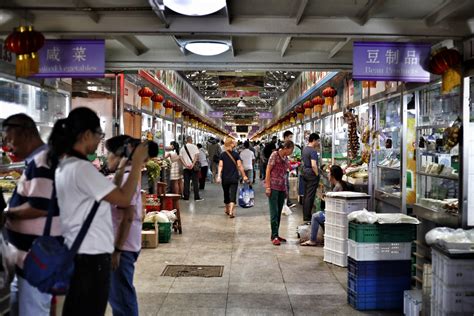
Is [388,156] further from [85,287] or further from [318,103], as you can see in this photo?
[85,287]

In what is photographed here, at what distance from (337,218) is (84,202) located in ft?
15.3

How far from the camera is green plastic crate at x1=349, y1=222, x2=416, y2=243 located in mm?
4816

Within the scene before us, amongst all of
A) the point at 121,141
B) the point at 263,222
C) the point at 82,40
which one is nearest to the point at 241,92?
the point at 263,222

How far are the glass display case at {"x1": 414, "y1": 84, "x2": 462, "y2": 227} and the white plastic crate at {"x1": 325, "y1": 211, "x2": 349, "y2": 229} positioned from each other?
37.0 inches

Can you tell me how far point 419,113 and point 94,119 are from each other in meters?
4.91

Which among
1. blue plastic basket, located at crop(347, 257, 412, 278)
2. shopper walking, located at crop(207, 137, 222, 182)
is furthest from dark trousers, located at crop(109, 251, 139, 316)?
shopper walking, located at crop(207, 137, 222, 182)

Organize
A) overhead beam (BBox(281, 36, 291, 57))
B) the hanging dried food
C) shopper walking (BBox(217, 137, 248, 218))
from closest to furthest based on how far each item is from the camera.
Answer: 1. overhead beam (BBox(281, 36, 291, 57))
2. the hanging dried food
3. shopper walking (BBox(217, 137, 248, 218))

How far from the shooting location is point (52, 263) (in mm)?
2445

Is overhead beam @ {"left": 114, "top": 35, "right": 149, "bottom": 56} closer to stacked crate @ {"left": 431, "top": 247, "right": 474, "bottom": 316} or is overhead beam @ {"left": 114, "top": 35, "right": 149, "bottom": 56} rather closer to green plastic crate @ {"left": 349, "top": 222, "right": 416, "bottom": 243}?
green plastic crate @ {"left": 349, "top": 222, "right": 416, "bottom": 243}

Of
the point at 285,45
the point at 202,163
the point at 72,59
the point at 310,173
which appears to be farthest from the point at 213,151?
the point at 72,59

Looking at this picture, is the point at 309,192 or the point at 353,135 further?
the point at 309,192

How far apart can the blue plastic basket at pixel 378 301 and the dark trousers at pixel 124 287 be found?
2383 mm

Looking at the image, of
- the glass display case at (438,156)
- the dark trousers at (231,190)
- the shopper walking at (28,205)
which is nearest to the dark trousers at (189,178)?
the dark trousers at (231,190)

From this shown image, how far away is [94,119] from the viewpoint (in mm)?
2629
